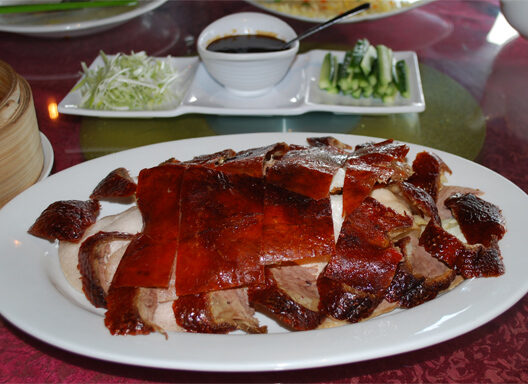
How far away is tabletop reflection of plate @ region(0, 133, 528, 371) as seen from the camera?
148cm

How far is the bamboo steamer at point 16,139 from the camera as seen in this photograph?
2.22 meters

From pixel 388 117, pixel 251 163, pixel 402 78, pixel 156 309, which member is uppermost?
pixel 251 163

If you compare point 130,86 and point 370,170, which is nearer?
point 370,170

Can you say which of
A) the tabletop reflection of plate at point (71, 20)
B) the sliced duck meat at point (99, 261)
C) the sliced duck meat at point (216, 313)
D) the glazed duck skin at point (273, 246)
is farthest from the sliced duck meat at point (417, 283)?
the tabletop reflection of plate at point (71, 20)

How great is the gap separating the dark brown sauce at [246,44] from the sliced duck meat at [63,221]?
1.74 meters

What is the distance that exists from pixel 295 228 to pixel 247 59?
5.56ft

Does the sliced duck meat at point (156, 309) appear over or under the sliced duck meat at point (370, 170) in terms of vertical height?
under

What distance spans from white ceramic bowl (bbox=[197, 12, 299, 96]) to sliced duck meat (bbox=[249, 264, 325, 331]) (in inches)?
67.2

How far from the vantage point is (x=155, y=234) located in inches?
68.1

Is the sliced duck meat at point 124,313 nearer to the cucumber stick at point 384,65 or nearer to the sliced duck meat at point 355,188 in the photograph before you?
the sliced duck meat at point 355,188

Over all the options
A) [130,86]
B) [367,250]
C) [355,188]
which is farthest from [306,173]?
[130,86]

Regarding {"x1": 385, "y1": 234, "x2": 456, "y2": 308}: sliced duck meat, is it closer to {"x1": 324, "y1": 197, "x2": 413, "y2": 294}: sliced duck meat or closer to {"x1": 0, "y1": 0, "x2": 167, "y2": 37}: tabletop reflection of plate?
{"x1": 324, "y1": 197, "x2": 413, "y2": 294}: sliced duck meat

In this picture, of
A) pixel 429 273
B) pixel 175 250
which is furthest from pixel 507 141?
pixel 175 250

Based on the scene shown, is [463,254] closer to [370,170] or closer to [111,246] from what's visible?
[370,170]
